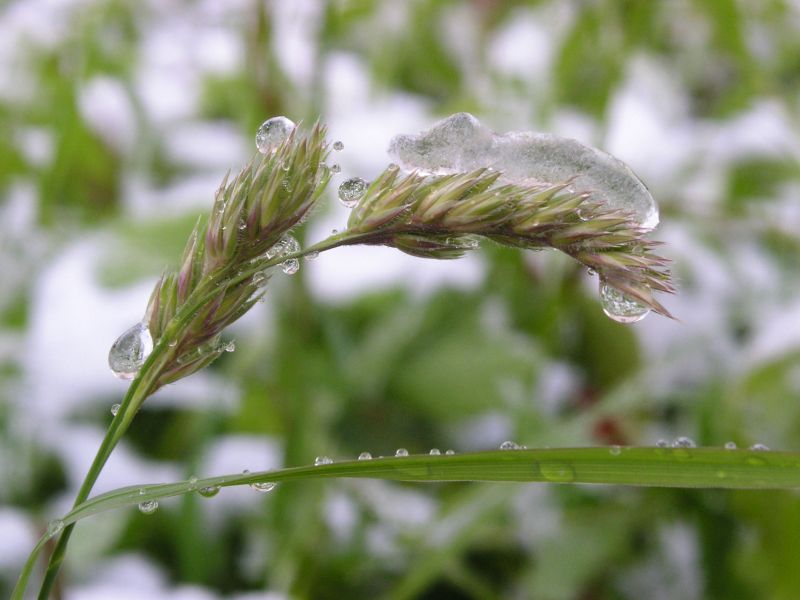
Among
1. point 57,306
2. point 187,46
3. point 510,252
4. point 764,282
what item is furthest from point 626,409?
point 187,46

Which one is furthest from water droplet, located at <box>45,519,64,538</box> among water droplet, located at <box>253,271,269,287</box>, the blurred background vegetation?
the blurred background vegetation

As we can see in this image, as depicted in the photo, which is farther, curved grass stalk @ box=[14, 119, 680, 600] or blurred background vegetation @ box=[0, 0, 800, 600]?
blurred background vegetation @ box=[0, 0, 800, 600]

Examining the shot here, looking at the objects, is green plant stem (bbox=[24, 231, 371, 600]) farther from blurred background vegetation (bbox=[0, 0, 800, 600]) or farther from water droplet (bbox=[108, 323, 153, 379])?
blurred background vegetation (bbox=[0, 0, 800, 600])

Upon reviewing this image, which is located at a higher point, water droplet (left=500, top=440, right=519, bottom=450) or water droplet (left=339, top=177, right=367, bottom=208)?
water droplet (left=339, top=177, right=367, bottom=208)

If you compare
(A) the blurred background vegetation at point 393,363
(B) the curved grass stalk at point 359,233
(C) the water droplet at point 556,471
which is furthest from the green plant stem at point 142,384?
(A) the blurred background vegetation at point 393,363

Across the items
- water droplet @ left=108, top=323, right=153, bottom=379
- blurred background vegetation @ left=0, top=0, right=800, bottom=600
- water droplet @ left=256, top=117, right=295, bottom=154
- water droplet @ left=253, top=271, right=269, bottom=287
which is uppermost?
blurred background vegetation @ left=0, top=0, right=800, bottom=600
